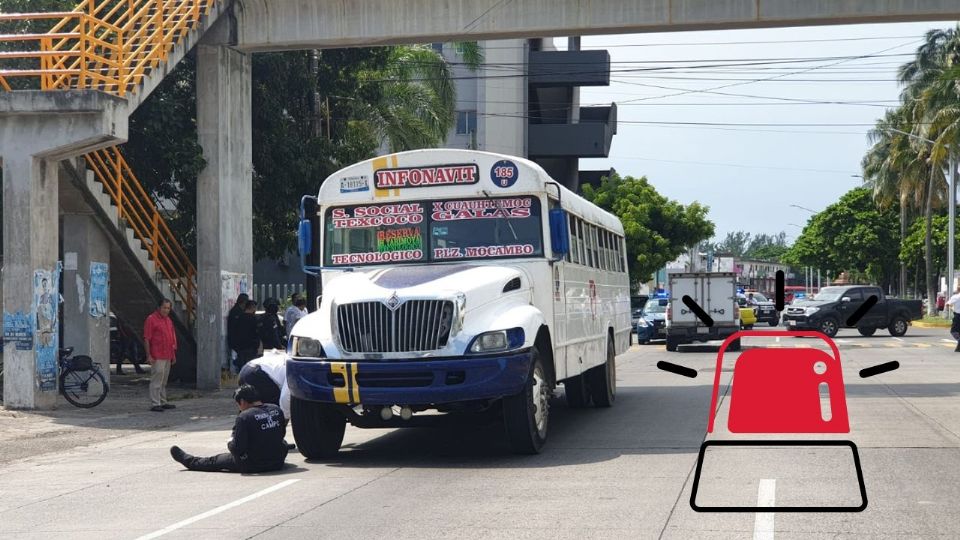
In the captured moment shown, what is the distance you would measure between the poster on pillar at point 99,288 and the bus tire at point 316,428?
966 centimetres

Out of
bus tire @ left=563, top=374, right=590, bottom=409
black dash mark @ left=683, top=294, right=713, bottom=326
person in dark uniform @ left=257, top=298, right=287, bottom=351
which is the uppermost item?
black dash mark @ left=683, top=294, right=713, bottom=326

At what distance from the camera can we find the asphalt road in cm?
854

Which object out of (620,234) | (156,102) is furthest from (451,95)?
(620,234)

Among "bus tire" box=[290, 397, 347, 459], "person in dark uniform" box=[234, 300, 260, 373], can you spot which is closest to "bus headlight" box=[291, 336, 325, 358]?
"bus tire" box=[290, 397, 347, 459]

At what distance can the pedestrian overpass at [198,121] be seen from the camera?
18.5 metres

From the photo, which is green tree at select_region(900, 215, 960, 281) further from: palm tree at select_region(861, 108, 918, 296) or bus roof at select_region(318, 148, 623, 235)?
bus roof at select_region(318, 148, 623, 235)

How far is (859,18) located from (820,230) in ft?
276

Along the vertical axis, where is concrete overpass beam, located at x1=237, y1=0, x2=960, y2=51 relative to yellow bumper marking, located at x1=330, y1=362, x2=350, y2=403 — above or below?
above

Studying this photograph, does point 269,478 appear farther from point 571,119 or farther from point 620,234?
point 571,119

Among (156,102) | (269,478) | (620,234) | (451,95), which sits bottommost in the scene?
(269,478)

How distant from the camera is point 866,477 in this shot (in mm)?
10922

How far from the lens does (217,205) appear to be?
23.3m

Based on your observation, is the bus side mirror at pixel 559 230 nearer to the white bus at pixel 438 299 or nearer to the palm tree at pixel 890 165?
the white bus at pixel 438 299

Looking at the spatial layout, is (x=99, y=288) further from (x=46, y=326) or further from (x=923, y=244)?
(x=923, y=244)
